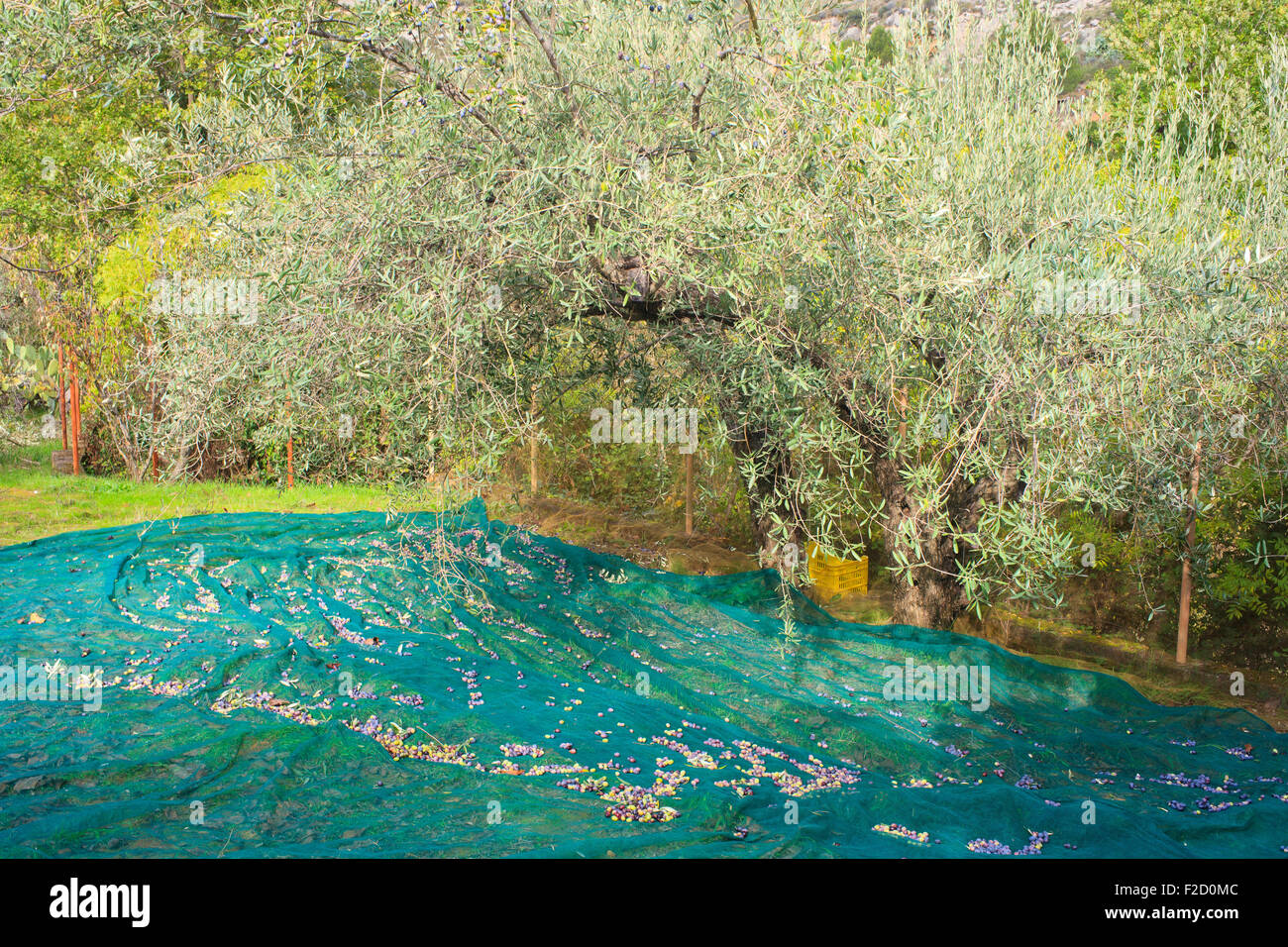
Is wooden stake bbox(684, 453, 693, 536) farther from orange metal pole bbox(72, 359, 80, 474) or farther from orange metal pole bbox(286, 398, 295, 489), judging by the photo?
orange metal pole bbox(72, 359, 80, 474)

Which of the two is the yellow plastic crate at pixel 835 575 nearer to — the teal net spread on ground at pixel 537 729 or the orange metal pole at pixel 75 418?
the teal net spread on ground at pixel 537 729

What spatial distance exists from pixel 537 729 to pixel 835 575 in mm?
4183

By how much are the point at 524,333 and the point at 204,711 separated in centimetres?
282

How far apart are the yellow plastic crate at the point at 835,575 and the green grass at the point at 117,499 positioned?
3766mm

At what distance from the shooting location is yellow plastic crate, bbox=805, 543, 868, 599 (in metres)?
8.38

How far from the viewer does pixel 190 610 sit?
6.63 meters

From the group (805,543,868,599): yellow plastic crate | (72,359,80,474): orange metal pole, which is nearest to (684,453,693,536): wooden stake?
(805,543,868,599): yellow plastic crate

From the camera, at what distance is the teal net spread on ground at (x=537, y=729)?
3.88m

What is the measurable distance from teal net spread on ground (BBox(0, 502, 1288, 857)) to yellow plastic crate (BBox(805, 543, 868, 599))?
0.97m

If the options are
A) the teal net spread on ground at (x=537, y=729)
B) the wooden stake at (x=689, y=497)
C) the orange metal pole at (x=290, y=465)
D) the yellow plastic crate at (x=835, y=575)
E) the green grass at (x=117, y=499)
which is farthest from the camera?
the orange metal pole at (x=290, y=465)

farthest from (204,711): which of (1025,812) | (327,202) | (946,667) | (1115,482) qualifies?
(1115,482)

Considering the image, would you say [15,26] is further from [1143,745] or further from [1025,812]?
[1143,745]

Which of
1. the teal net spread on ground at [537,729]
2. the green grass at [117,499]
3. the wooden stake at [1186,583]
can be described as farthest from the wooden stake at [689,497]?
the wooden stake at [1186,583]

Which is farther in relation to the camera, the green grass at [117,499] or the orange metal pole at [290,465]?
the orange metal pole at [290,465]
